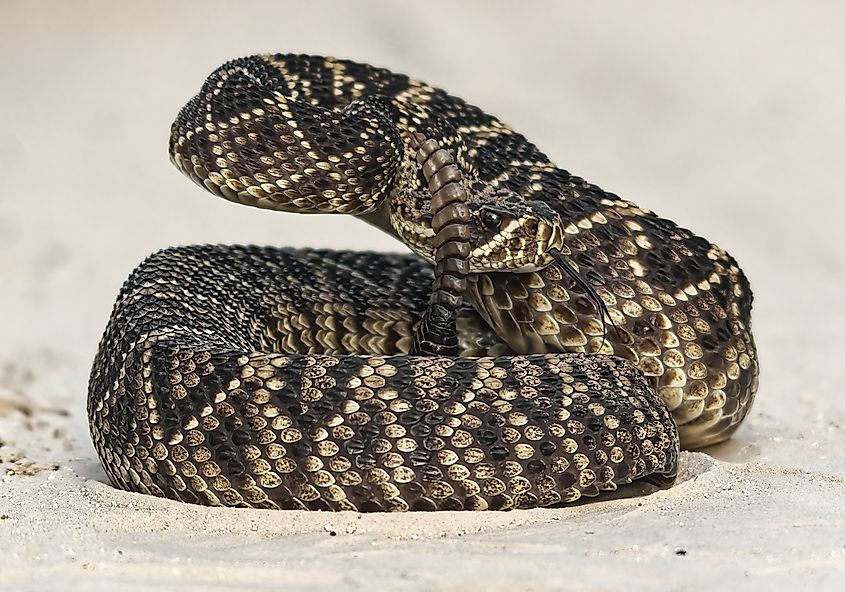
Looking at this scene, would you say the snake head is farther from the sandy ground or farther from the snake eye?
the sandy ground

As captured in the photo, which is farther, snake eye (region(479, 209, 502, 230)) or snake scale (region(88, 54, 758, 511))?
snake eye (region(479, 209, 502, 230))

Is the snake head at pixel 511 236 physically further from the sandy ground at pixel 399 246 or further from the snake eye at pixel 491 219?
the sandy ground at pixel 399 246

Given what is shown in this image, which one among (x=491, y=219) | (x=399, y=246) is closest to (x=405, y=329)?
(x=491, y=219)

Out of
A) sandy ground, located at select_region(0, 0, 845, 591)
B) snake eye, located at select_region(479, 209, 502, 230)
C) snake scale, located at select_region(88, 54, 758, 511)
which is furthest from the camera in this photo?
snake eye, located at select_region(479, 209, 502, 230)

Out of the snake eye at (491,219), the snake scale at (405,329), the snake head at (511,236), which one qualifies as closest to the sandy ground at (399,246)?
the snake scale at (405,329)

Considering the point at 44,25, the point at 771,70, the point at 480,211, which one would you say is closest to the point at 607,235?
the point at 480,211

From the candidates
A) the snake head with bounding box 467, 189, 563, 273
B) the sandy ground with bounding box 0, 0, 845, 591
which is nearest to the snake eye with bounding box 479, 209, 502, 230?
the snake head with bounding box 467, 189, 563, 273
